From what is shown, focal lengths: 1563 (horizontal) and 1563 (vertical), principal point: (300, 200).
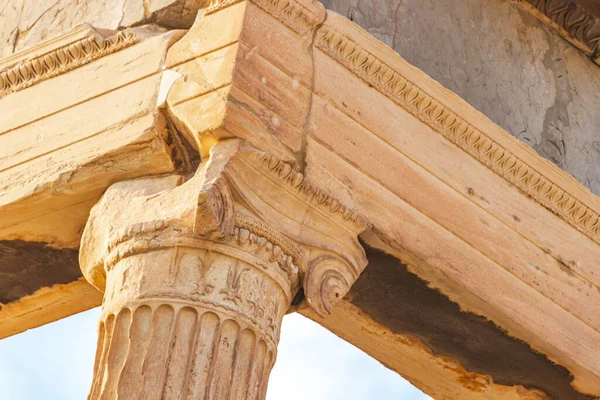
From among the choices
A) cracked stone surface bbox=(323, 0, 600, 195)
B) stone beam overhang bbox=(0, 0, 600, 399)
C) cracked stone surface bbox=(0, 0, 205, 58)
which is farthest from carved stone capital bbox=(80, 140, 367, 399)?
cracked stone surface bbox=(323, 0, 600, 195)

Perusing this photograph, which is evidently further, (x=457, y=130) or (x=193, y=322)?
(x=457, y=130)

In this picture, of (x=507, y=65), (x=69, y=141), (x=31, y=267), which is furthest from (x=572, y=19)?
(x=31, y=267)

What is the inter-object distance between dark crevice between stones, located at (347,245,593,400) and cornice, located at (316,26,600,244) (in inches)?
30.8

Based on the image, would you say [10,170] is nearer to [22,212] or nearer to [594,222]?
[22,212]

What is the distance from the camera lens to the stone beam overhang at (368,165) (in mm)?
7359

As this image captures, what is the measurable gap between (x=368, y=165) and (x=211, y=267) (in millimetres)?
1191

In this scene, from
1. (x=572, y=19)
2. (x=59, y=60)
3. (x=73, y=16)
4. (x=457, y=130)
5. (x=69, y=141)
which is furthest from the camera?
(x=572, y=19)

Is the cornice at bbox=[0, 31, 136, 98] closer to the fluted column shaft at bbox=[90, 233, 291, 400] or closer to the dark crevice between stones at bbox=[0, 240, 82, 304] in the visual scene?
the dark crevice between stones at bbox=[0, 240, 82, 304]

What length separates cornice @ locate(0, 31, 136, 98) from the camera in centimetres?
785

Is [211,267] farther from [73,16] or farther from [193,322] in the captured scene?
[73,16]

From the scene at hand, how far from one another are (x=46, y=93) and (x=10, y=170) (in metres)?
0.46

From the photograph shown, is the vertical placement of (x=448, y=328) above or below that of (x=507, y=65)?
below

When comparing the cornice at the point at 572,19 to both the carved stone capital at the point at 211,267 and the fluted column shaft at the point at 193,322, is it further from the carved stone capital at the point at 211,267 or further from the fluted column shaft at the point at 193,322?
the fluted column shaft at the point at 193,322

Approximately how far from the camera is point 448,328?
8.20 metres
